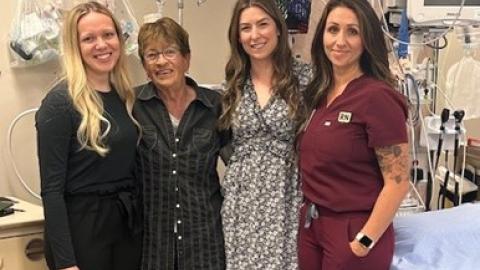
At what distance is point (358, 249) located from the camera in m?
1.81

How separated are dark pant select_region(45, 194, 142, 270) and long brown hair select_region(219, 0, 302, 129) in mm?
485

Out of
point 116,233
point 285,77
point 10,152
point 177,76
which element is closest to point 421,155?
point 285,77

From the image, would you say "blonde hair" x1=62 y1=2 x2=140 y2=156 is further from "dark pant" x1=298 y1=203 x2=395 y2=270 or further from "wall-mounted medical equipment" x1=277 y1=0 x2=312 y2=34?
"wall-mounted medical equipment" x1=277 y1=0 x2=312 y2=34

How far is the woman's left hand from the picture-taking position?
180cm

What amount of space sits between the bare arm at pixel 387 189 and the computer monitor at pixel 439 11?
0.74 m

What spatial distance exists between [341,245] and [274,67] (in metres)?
0.68

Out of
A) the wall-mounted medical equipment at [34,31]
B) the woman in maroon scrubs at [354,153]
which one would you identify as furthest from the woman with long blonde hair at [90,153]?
the wall-mounted medical equipment at [34,31]

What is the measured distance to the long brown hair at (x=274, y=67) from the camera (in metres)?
2.08

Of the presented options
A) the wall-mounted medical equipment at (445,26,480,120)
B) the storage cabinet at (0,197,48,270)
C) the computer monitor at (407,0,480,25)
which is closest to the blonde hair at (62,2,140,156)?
the storage cabinet at (0,197,48,270)

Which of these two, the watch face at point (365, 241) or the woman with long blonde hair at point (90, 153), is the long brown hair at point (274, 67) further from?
the watch face at point (365, 241)

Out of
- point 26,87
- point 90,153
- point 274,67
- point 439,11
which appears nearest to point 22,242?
point 90,153

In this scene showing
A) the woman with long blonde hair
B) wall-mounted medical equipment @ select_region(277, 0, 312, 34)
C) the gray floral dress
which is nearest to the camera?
the woman with long blonde hair

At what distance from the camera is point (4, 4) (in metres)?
2.75

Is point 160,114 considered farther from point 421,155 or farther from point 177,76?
point 421,155
